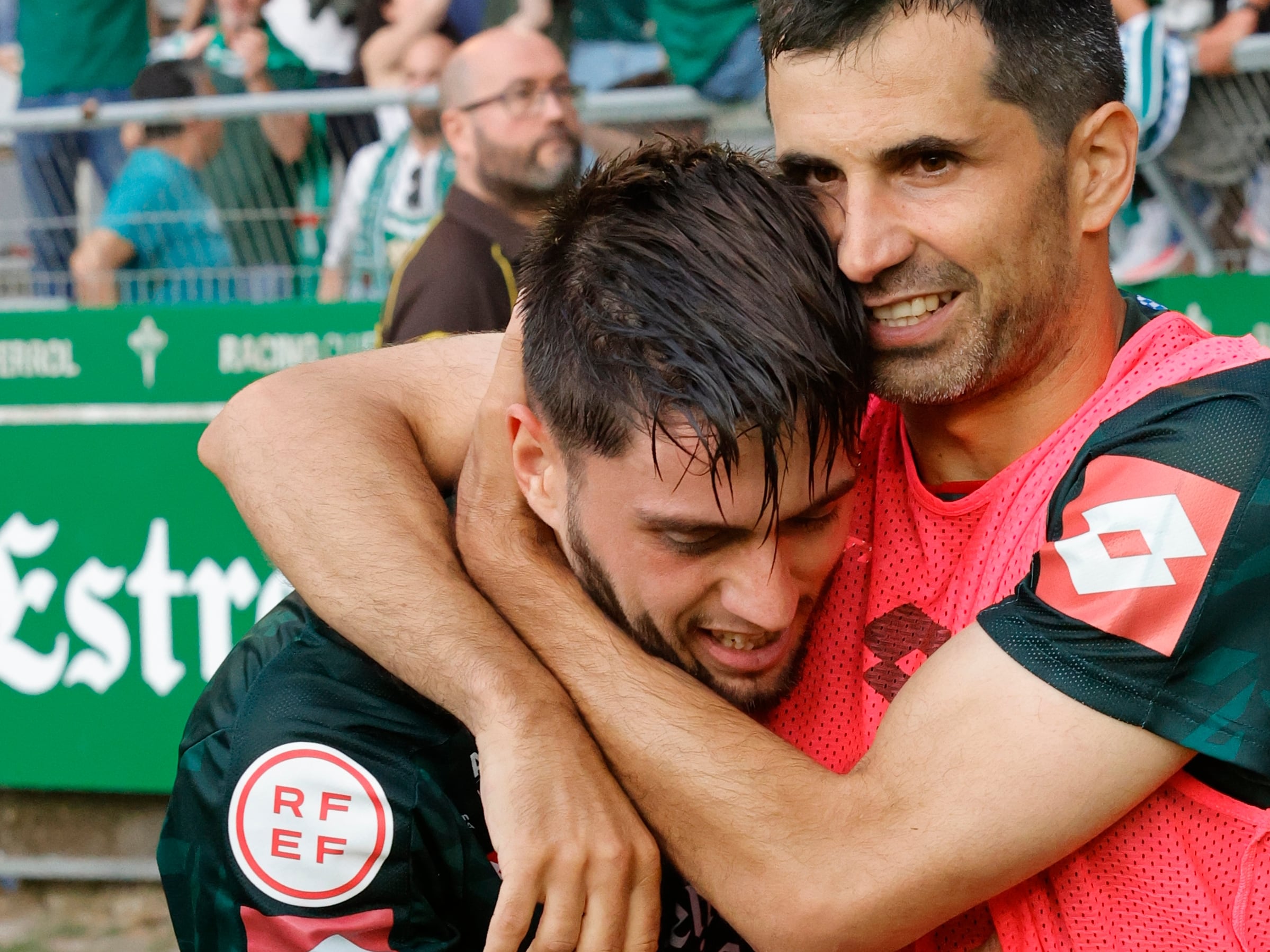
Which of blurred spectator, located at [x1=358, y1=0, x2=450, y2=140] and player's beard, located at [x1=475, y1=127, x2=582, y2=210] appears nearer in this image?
player's beard, located at [x1=475, y1=127, x2=582, y2=210]

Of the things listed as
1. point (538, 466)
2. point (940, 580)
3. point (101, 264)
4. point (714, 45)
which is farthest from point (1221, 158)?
point (101, 264)

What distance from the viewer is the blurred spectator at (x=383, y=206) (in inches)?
193

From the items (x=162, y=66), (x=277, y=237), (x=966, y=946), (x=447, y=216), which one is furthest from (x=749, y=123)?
(x=966, y=946)

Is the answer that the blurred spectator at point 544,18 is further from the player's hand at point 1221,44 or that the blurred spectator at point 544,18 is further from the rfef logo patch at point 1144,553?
the rfef logo patch at point 1144,553

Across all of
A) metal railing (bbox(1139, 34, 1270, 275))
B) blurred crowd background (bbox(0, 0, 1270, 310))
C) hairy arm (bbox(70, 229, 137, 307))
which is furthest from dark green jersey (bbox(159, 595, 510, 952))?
hairy arm (bbox(70, 229, 137, 307))

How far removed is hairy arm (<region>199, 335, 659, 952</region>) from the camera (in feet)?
5.71

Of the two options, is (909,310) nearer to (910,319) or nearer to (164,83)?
(910,319)

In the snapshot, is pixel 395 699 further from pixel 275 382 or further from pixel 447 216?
pixel 447 216

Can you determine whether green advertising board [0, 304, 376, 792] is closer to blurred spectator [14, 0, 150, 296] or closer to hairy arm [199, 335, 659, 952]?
blurred spectator [14, 0, 150, 296]

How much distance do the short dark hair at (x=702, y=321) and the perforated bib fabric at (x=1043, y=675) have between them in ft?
0.61

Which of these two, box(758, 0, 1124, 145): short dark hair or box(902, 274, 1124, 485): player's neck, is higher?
box(758, 0, 1124, 145): short dark hair

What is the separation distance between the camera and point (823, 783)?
1.78 meters

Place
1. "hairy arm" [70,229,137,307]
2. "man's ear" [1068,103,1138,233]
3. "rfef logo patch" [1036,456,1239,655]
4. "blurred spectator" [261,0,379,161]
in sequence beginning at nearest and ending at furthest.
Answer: "rfef logo patch" [1036,456,1239,655] → "man's ear" [1068,103,1138,233] → "hairy arm" [70,229,137,307] → "blurred spectator" [261,0,379,161]

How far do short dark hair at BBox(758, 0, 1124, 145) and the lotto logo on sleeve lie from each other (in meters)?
1.25
